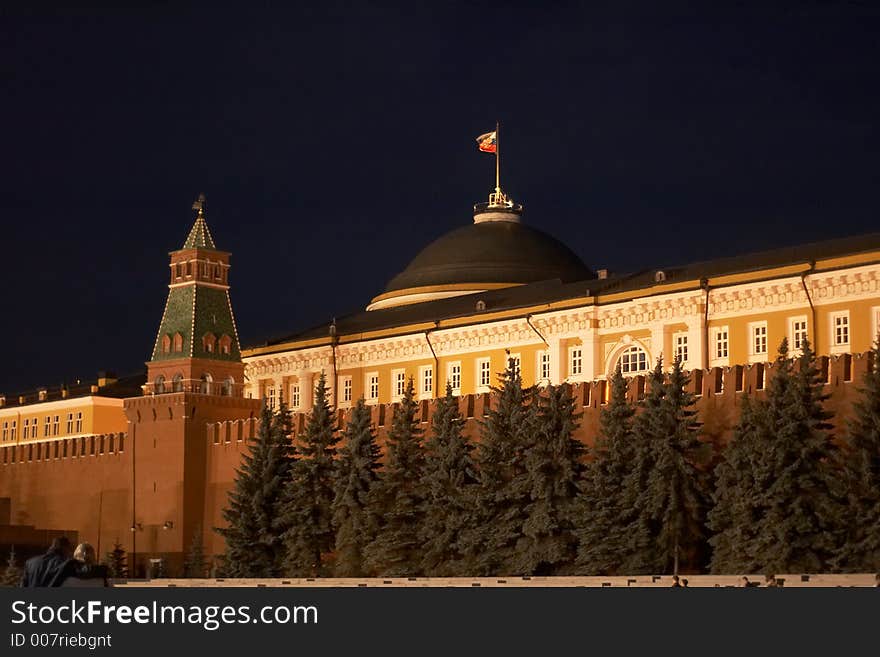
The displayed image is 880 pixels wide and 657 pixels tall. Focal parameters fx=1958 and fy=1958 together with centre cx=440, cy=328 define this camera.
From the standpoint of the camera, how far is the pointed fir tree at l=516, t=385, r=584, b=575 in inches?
1489

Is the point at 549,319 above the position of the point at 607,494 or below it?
above

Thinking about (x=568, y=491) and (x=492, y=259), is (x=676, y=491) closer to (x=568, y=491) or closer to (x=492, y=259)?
(x=568, y=491)

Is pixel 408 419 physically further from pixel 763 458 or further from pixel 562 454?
pixel 763 458

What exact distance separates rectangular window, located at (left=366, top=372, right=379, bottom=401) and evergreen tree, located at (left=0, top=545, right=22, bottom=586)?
1081 cm

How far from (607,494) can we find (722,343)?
8832mm

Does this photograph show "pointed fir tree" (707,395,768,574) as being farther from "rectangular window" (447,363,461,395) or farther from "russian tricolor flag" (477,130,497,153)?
"russian tricolor flag" (477,130,497,153)

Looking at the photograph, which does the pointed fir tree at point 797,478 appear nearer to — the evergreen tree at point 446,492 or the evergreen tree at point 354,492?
the evergreen tree at point 446,492

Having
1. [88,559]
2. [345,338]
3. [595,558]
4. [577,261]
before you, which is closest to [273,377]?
[345,338]

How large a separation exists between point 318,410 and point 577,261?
52.0 feet

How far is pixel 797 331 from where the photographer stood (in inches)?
1718

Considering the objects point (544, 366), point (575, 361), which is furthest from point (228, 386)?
point (575, 361)

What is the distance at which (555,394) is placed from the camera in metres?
39.8

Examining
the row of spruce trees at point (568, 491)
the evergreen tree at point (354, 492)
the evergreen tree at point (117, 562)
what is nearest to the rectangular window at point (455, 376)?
the row of spruce trees at point (568, 491)

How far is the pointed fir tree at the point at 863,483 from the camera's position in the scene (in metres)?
33.2
